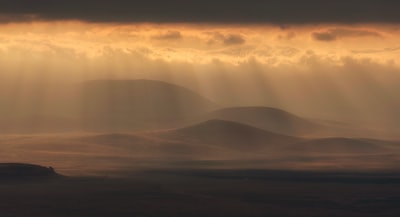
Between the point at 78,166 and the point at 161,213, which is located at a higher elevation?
the point at 78,166

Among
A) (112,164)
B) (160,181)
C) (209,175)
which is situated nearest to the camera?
(160,181)

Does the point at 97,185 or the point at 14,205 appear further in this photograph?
the point at 97,185

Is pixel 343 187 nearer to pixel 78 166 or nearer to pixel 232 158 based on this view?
pixel 78 166

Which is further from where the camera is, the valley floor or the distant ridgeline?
the distant ridgeline

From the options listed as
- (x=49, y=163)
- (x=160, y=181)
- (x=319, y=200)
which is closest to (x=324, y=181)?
(x=160, y=181)

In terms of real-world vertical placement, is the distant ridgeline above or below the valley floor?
above

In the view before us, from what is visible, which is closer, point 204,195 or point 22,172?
point 204,195

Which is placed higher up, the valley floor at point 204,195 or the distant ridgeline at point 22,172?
the distant ridgeline at point 22,172

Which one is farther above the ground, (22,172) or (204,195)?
(22,172)
